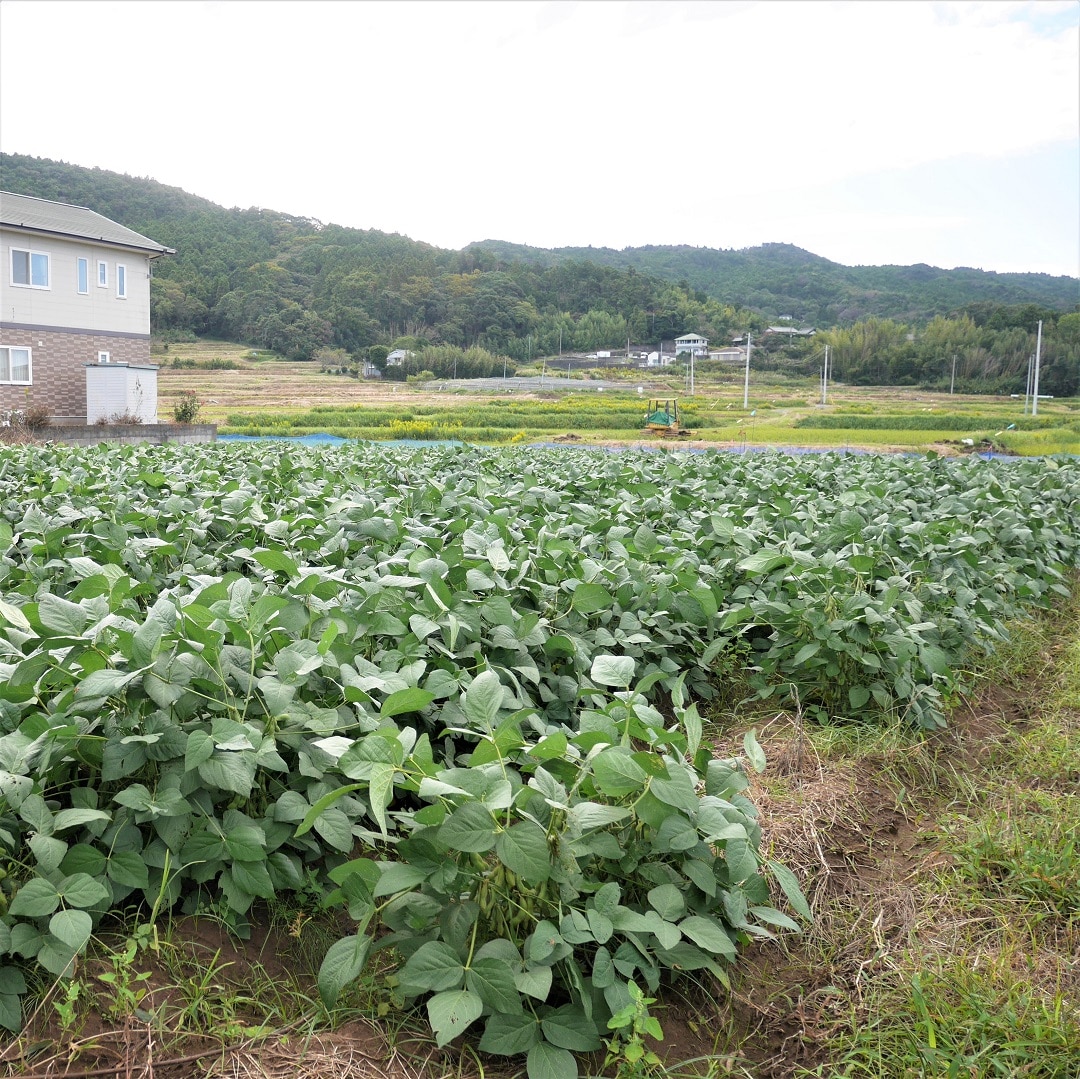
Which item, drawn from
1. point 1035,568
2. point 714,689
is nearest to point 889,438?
point 1035,568

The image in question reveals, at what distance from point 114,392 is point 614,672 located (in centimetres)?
2425

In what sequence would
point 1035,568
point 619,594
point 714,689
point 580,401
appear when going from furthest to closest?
point 580,401 → point 1035,568 → point 714,689 → point 619,594

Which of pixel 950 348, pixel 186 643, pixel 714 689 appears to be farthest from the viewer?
pixel 950 348

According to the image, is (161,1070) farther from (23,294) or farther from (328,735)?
(23,294)

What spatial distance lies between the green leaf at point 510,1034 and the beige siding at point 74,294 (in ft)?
82.6

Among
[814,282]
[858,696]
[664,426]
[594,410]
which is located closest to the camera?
[858,696]

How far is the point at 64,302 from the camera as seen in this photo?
23.1 meters

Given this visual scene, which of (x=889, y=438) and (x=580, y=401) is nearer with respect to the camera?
(x=889, y=438)

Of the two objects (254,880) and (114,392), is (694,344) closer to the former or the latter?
(114,392)

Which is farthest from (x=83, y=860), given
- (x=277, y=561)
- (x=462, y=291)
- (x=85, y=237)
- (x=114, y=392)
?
(x=462, y=291)

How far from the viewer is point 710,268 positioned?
288ft

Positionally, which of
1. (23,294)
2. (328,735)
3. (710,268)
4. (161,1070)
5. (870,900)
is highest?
(710,268)

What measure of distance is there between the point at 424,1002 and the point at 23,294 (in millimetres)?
25481

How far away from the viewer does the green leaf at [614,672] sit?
5.88 ft
